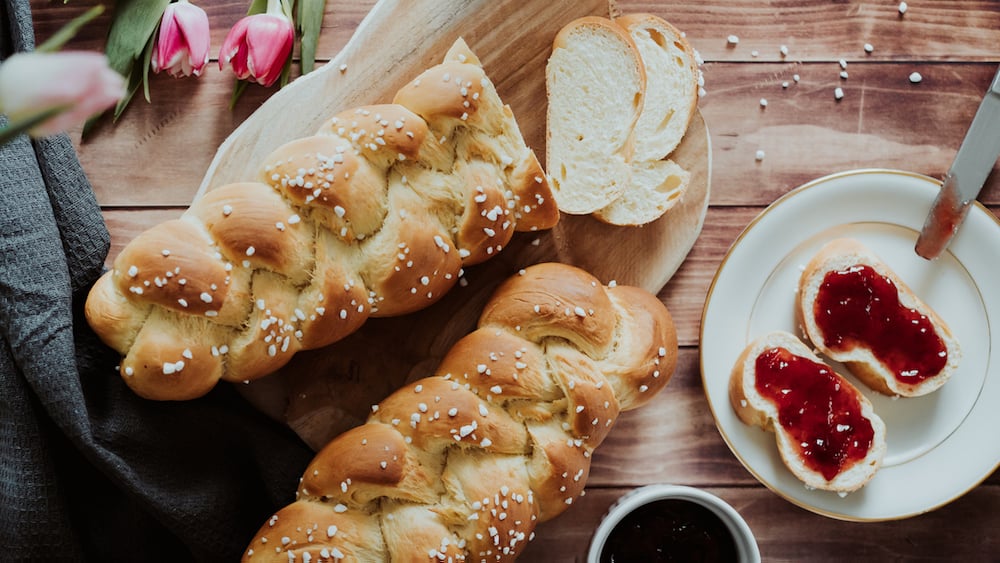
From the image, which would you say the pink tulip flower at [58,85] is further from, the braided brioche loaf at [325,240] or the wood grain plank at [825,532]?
the wood grain plank at [825,532]

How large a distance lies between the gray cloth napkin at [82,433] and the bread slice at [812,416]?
3.50 feet

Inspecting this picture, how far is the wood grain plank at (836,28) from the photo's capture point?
84.3 inches

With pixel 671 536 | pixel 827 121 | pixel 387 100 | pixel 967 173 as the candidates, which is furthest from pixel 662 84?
pixel 671 536

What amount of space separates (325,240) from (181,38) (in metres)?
0.65

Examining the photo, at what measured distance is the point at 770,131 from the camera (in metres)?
2.15

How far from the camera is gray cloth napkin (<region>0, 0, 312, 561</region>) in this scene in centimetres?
172

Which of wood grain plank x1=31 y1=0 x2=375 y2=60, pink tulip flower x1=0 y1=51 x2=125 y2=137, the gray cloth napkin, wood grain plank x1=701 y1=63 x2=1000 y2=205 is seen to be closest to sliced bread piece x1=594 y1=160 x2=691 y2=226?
wood grain plank x1=701 y1=63 x2=1000 y2=205

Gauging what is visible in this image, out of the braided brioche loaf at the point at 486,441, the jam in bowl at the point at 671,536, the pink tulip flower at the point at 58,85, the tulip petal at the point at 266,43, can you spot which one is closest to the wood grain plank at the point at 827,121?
the braided brioche loaf at the point at 486,441

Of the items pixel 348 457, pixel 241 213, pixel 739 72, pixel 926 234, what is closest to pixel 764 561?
pixel 926 234

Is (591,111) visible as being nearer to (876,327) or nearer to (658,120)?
(658,120)

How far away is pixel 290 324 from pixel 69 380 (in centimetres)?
46

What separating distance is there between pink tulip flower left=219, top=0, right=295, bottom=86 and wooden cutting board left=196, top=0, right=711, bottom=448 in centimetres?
7

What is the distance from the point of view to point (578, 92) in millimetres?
2002

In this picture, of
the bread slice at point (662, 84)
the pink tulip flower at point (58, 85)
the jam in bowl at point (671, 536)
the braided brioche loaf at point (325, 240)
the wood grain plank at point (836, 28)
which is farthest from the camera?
the wood grain plank at point (836, 28)
